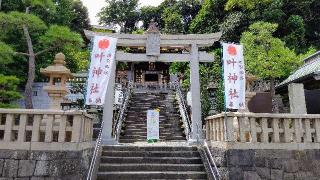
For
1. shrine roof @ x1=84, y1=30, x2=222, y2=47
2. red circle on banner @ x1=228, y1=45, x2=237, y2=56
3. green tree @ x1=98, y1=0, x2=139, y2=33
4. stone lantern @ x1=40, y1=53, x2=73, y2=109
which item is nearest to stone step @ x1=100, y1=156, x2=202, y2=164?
stone lantern @ x1=40, y1=53, x2=73, y2=109

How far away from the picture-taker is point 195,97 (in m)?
11.4

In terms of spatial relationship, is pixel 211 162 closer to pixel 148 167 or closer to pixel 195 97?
pixel 148 167

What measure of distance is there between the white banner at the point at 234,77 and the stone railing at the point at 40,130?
405 cm

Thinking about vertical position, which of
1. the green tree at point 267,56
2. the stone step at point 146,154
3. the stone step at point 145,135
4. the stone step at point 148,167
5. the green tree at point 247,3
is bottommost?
the stone step at point 148,167

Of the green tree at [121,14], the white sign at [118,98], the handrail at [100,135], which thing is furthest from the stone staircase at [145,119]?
the green tree at [121,14]

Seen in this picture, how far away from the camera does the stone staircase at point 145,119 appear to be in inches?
560

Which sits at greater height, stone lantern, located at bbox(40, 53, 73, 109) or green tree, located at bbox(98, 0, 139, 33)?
green tree, located at bbox(98, 0, 139, 33)

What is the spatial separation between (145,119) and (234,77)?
8.68m

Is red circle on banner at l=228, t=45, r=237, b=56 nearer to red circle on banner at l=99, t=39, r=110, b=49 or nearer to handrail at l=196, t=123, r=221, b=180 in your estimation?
handrail at l=196, t=123, r=221, b=180

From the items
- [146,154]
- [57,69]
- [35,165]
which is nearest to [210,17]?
[57,69]

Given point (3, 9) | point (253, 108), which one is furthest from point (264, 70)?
point (3, 9)

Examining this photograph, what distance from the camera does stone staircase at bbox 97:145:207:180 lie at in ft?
26.2

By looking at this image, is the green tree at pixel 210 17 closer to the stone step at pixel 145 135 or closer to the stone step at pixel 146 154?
the stone step at pixel 145 135

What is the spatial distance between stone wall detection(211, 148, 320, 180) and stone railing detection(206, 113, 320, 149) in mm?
171
